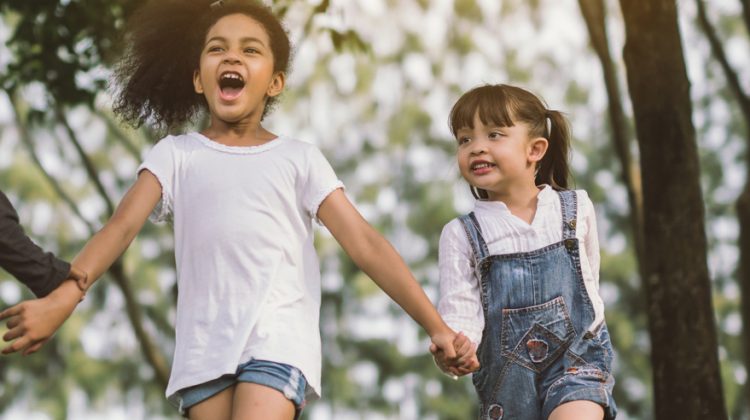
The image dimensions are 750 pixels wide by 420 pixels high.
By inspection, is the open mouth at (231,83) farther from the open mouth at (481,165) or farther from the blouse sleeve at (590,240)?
the blouse sleeve at (590,240)

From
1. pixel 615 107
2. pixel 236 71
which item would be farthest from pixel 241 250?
pixel 615 107

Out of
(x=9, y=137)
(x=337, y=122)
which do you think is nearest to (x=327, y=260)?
(x=337, y=122)

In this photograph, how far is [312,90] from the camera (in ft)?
92.8

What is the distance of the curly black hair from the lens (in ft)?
17.4

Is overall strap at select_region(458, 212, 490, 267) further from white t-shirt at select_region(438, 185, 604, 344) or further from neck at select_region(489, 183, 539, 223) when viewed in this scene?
neck at select_region(489, 183, 539, 223)

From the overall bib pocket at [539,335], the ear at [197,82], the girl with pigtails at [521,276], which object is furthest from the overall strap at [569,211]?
the ear at [197,82]

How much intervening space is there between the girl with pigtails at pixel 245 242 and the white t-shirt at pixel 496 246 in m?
0.22

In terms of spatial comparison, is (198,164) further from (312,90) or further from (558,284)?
(312,90)

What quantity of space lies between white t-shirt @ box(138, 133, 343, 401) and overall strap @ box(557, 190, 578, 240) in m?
0.92

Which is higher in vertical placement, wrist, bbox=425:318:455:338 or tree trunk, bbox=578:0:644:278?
tree trunk, bbox=578:0:644:278

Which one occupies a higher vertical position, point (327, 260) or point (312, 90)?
point (312, 90)

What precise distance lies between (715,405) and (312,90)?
22342 mm

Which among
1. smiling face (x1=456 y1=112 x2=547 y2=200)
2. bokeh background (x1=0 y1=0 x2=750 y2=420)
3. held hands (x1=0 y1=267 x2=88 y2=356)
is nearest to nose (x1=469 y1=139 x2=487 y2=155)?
smiling face (x1=456 y1=112 x2=547 y2=200)

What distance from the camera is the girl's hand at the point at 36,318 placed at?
431cm
